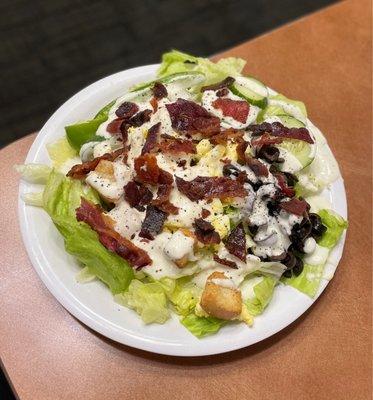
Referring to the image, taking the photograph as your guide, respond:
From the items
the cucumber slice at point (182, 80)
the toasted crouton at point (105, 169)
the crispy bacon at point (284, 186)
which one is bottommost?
the crispy bacon at point (284, 186)

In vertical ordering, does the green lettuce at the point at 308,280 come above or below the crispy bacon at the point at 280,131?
below

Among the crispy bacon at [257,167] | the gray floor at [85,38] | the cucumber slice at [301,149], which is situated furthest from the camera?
the gray floor at [85,38]

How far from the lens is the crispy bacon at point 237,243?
1849 millimetres

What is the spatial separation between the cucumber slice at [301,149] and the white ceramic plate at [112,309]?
1.49 ft

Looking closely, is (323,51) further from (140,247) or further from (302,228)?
(140,247)

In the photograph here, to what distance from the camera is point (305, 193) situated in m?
2.12

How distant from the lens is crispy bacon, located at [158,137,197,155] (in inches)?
75.3

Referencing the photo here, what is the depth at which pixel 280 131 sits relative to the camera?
2.04m

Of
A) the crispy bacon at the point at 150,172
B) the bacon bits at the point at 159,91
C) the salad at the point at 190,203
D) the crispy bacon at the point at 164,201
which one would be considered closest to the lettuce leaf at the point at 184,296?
the salad at the point at 190,203

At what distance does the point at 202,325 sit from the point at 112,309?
0.30m

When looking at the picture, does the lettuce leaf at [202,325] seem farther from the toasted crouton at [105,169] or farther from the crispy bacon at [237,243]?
the toasted crouton at [105,169]

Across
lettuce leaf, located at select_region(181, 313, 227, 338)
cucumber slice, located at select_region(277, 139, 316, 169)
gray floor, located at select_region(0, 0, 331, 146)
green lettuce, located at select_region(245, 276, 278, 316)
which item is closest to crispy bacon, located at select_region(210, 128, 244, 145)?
cucumber slice, located at select_region(277, 139, 316, 169)

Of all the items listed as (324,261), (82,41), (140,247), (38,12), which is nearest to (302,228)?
(324,261)

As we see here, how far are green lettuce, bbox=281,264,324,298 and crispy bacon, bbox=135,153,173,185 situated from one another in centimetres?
55
